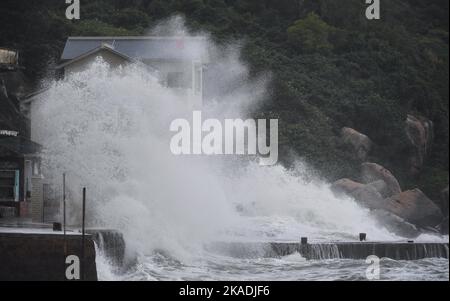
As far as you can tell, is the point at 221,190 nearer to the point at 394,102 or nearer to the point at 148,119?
the point at 148,119

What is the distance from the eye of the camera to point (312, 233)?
101ft

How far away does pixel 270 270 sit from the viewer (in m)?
25.6

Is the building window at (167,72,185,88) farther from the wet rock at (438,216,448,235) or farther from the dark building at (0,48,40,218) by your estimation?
the wet rock at (438,216,448,235)

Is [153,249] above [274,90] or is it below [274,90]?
below

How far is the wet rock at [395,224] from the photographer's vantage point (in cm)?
3219

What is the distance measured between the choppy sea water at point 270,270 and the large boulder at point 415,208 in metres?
5.25

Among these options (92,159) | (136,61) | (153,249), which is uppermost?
(136,61)

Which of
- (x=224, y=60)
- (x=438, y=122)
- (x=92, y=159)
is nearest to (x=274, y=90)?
(x=224, y=60)

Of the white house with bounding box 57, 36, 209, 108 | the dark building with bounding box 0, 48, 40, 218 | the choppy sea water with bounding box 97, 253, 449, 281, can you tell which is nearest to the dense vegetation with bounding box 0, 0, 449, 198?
the white house with bounding box 57, 36, 209, 108

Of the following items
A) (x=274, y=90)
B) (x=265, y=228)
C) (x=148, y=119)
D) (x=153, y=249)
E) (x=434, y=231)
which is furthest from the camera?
(x=274, y=90)

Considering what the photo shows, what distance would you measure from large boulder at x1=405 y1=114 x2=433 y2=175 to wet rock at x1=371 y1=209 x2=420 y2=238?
3694 mm

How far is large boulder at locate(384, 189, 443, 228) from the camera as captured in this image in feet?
109

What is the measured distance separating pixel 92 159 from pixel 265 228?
485 cm

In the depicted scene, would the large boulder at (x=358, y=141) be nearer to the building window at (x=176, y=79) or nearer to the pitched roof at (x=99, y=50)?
the building window at (x=176, y=79)
